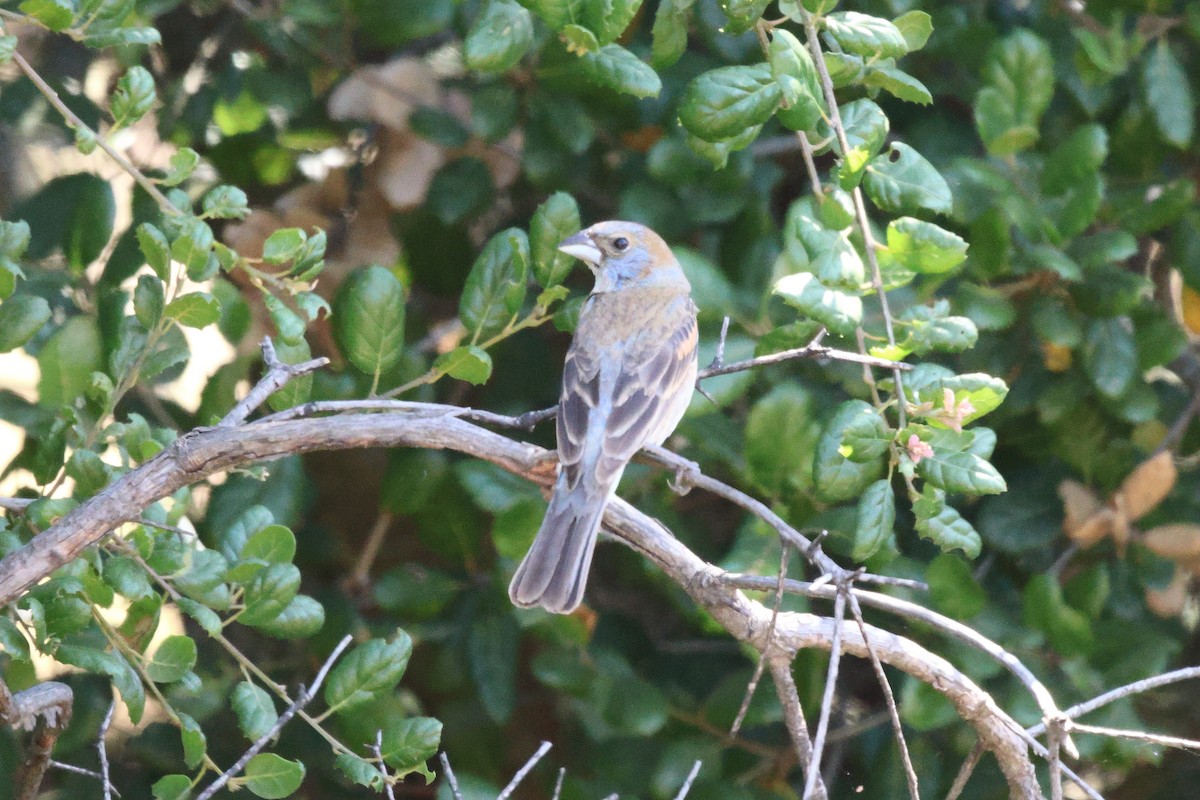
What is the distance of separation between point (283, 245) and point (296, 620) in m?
0.74

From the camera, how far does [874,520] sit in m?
2.50

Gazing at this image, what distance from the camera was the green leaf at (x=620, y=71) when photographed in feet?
8.77

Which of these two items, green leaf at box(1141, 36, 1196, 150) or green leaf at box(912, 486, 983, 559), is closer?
green leaf at box(912, 486, 983, 559)

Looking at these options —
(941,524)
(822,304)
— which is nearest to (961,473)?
(941,524)

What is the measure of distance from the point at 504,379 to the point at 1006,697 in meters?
1.81

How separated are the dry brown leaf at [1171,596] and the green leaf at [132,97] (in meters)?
2.99

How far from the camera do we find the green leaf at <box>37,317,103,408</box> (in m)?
3.05

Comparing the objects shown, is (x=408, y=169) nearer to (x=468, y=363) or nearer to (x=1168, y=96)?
(x=468, y=363)

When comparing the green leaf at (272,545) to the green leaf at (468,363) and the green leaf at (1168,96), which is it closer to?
the green leaf at (468,363)

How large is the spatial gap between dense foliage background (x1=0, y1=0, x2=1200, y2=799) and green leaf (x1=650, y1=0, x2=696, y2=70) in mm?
10

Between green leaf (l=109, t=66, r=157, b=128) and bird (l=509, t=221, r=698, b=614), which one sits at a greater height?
green leaf (l=109, t=66, r=157, b=128)

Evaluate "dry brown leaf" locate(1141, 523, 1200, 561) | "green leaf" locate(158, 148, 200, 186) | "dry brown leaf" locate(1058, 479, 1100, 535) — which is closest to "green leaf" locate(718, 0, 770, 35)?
"green leaf" locate(158, 148, 200, 186)

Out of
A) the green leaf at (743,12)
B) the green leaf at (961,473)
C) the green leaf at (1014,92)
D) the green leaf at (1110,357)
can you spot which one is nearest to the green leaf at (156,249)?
the green leaf at (743,12)

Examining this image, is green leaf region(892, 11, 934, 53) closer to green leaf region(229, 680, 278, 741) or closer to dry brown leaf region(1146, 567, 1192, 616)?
green leaf region(229, 680, 278, 741)
